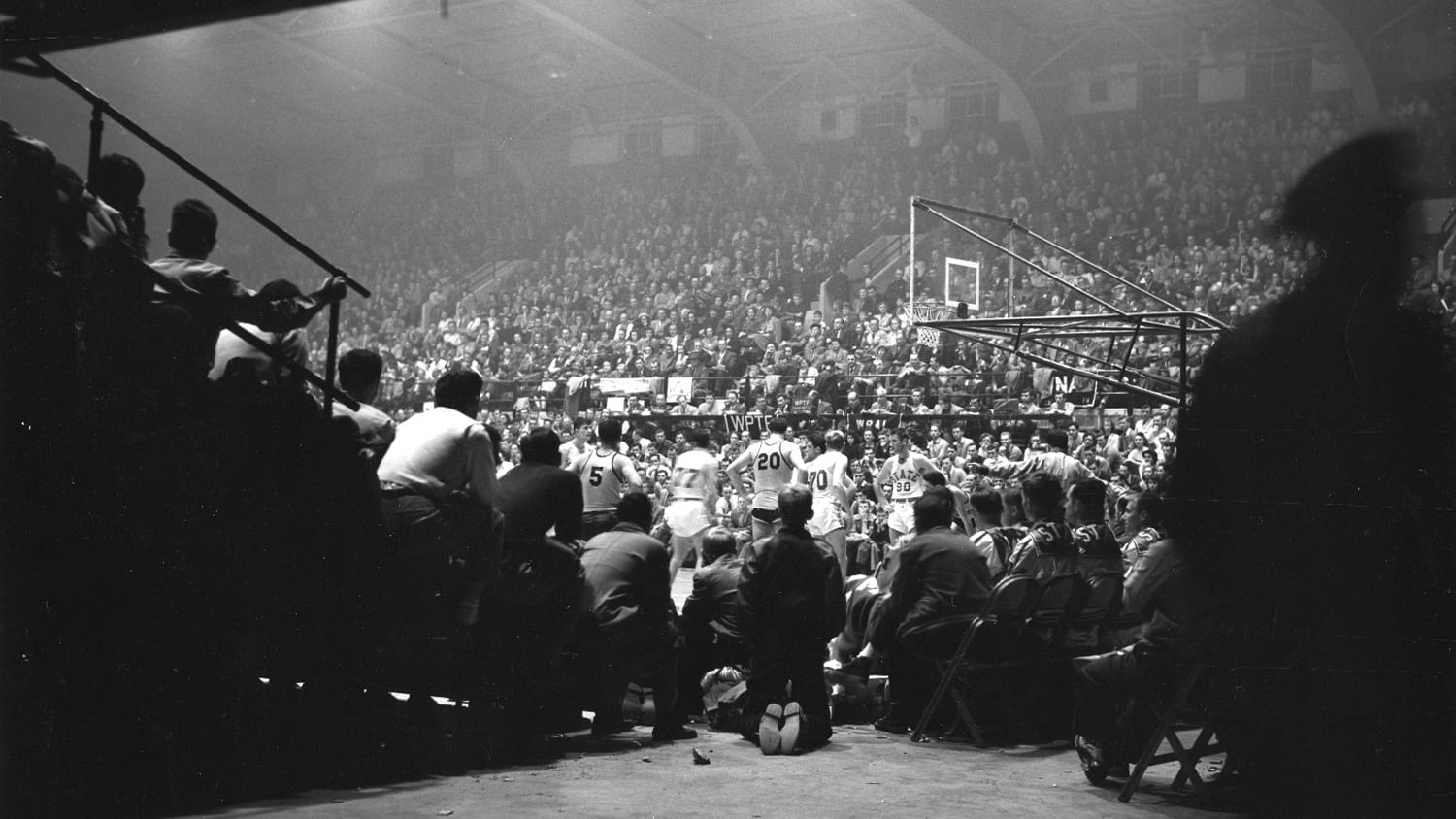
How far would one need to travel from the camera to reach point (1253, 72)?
91.2ft

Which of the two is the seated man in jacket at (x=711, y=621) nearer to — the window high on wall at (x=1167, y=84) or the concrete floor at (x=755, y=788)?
the concrete floor at (x=755, y=788)

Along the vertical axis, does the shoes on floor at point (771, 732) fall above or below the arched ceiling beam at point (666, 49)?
below

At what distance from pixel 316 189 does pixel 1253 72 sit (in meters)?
26.1

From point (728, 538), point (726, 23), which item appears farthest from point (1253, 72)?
point (728, 538)

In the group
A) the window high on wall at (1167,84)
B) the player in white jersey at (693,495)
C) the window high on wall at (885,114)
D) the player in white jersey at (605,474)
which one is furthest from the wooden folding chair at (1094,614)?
the window high on wall at (885,114)

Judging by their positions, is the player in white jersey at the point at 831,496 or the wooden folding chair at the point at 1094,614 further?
the player in white jersey at the point at 831,496

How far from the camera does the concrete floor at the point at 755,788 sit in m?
4.55

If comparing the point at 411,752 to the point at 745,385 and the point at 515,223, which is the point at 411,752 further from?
the point at 515,223

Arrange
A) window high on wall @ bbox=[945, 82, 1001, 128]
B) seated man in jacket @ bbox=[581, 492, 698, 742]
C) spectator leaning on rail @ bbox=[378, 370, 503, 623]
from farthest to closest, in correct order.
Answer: window high on wall @ bbox=[945, 82, 1001, 128] → seated man in jacket @ bbox=[581, 492, 698, 742] → spectator leaning on rail @ bbox=[378, 370, 503, 623]

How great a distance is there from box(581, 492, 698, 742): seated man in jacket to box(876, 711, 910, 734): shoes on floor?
3.43ft

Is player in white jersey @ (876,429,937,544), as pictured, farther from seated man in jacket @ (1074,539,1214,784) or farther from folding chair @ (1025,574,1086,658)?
seated man in jacket @ (1074,539,1214,784)

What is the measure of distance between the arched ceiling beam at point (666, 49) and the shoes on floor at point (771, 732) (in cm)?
2489

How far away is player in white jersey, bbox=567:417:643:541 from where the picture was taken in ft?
32.4

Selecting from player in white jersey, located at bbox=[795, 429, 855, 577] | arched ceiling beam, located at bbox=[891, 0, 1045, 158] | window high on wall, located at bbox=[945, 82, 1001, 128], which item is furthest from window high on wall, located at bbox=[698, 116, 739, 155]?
player in white jersey, located at bbox=[795, 429, 855, 577]
